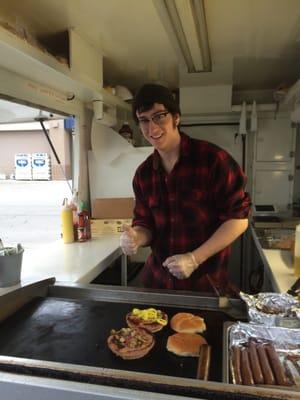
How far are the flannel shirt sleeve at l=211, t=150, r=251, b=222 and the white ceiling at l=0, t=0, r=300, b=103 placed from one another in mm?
746

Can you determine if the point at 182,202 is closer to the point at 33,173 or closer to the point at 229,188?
the point at 229,188

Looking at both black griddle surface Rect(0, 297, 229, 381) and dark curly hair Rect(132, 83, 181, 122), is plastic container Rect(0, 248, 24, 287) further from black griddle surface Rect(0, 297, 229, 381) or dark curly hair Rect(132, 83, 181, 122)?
dark curly hair Rect(132, 83, 181, 122)

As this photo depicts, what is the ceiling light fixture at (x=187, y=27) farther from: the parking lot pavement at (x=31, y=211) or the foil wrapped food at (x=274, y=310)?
the parking lot pavement at (x=31, y=211)

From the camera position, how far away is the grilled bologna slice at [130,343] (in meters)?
0.78

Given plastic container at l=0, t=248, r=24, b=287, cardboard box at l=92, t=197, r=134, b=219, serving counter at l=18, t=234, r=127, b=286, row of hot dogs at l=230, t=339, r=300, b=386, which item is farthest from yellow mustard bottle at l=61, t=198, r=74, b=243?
row of hot dogs at l=230, t=339, r=300, b=386

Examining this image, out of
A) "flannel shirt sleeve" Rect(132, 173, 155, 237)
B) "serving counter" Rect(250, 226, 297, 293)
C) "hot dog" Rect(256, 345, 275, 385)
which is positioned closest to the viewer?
"hot dog" Rect(256, 345, 275, 385)

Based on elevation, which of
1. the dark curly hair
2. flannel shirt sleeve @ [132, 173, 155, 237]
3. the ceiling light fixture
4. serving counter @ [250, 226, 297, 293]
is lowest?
serving counter @ [250, 226, 297, 293]

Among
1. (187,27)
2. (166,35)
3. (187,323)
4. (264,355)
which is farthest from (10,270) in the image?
(166,35)

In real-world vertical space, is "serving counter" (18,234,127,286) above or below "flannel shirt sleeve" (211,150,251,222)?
below

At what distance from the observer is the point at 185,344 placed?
2.64ft

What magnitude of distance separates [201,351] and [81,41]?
1784mm

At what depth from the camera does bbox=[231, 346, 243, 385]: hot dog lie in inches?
24.5

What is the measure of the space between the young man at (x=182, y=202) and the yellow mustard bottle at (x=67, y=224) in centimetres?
86

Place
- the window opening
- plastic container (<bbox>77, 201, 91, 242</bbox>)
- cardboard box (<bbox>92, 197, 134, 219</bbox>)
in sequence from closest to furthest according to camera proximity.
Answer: the window opening, plastic container (<bbox>77, 201, 91, 242</bbox>), cardboard box (<bbox>92, 197, 134, 219</bbox>)
